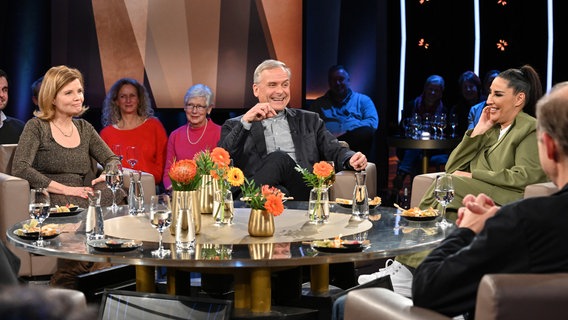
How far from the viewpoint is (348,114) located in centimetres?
795

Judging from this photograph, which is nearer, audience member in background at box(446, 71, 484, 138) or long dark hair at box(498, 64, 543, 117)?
long dark hair at box(498, 64, 543, 117)

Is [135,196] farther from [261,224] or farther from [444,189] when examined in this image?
[444,189]

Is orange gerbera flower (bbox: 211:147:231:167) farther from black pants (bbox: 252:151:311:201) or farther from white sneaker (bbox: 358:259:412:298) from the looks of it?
black pants (bbox: 252:151:311:201)

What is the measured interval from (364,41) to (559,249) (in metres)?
6.69

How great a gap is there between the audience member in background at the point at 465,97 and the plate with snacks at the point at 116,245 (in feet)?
16.5

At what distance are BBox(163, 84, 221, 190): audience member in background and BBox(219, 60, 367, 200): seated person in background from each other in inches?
41.1

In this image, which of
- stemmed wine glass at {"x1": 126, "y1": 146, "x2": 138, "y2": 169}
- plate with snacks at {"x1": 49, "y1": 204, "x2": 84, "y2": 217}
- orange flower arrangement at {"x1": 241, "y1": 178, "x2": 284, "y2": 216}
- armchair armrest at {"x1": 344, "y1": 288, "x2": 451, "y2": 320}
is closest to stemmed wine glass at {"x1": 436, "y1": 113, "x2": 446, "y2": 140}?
stemmed wine glass at {"x1": 126, "y1": 146, "x2": 138, "y2": 169}

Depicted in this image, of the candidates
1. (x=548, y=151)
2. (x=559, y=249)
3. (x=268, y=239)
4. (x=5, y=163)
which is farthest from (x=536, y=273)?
(x=5, y=163)

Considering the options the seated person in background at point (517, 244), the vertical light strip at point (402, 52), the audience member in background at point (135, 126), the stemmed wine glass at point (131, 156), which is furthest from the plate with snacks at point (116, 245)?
the vertical light strip at point (402, 52)

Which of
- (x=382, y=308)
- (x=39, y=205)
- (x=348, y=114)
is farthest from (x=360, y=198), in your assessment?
(x=348, y=114)

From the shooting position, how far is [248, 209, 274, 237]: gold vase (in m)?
3.30

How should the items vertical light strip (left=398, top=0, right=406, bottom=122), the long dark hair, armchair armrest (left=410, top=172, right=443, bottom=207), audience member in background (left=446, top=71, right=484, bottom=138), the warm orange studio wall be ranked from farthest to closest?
vertical light strip (left=398, top=0, right=406, bottom=122), audience member in background (left=446, top=71, right=484, bottom=138), the warm orange studio wall, armchair armrest (left=410, top=172, right=443, bottom=207), the long dark hair

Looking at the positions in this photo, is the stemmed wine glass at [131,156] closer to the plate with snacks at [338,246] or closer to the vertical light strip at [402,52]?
the plate with snacks at [338,246]

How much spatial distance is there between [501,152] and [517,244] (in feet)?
9.47
